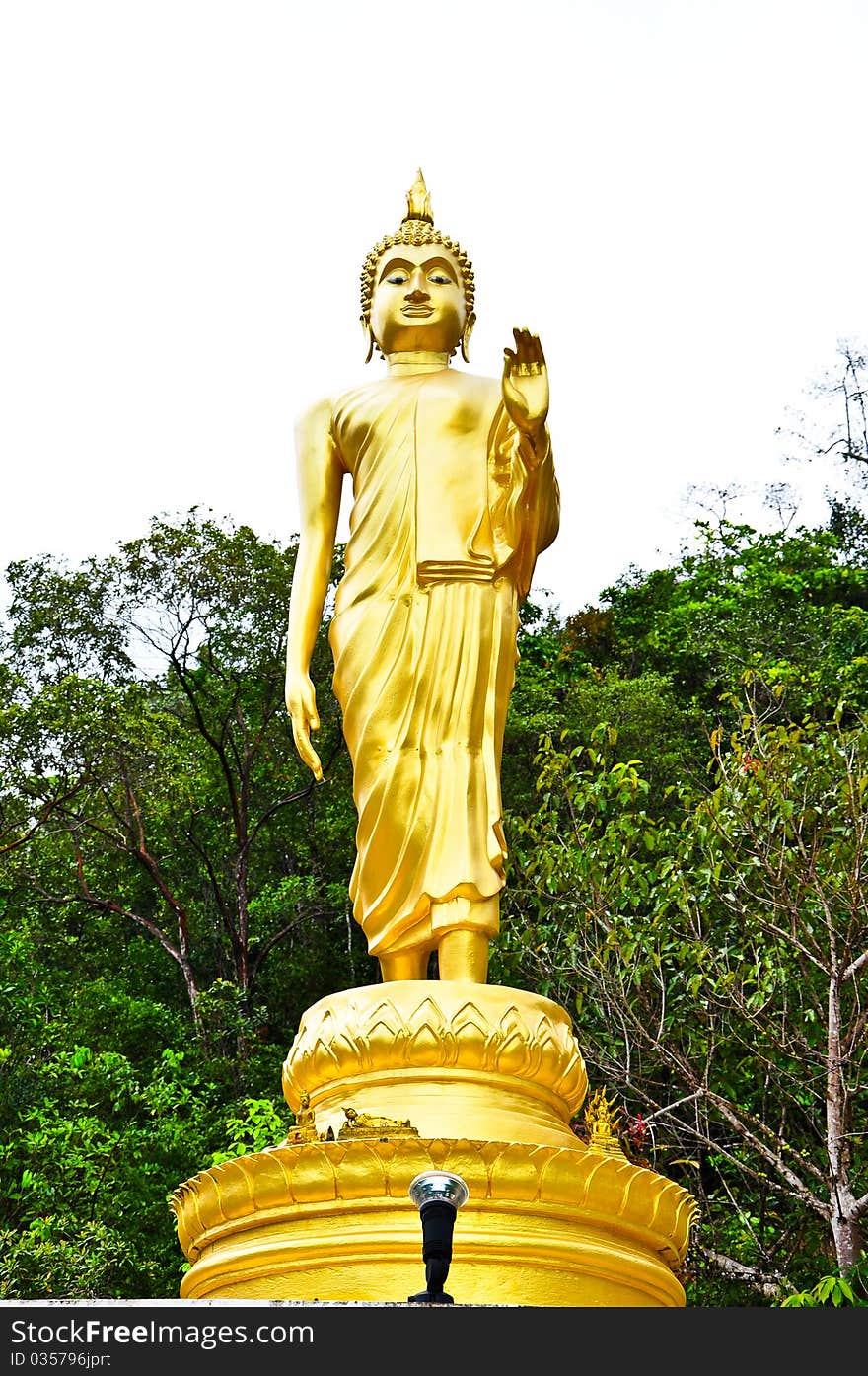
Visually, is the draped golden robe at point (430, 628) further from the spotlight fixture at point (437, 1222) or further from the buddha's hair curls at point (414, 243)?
the spotlight fixture at point (437, 1222)

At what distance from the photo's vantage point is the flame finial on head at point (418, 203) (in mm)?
4715

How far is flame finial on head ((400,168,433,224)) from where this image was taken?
4715 millimetres

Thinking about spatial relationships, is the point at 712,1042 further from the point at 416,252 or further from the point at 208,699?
the point at 208,699

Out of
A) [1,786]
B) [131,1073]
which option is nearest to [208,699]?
[1,786]

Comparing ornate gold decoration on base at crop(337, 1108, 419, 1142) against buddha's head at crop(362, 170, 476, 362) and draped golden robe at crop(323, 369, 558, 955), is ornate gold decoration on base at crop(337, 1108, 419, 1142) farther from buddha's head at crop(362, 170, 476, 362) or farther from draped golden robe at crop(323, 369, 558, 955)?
buddha's head at crop(362, 170, 476, 362)

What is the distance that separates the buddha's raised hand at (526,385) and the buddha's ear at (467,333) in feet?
2.29

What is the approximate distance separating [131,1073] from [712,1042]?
3756 millimetres

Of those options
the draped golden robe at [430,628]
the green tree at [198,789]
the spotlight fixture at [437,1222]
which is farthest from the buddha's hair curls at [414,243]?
the green tree at [198,789]

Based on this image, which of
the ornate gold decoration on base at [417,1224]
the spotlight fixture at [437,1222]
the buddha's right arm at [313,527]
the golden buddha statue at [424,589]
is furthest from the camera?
the buddha's right arm at [313,527]

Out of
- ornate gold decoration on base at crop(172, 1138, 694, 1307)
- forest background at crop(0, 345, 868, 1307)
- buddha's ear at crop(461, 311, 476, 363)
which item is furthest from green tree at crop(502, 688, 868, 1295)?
ornate gold decoration on base at crop(172, 1138, 694, 1307)

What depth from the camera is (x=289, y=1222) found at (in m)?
3.27

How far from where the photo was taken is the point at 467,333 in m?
4.72

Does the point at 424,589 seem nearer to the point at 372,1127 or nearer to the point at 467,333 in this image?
the point at 467,333

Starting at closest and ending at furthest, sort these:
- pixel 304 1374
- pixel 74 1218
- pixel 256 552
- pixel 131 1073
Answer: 1. pixel 304 1374
2. pixel 74 1218
3. pixel 131 1073
4. pixel 256 552
